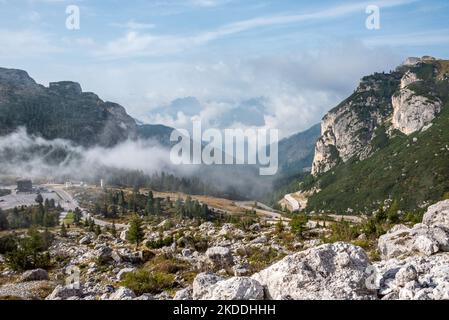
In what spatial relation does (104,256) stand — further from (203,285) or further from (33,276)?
(203,285)

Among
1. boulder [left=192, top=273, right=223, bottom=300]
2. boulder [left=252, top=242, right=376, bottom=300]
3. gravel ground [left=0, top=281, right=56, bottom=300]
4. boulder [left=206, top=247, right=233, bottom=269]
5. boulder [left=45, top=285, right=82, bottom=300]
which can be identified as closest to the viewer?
boulder [left=252, top=242, right=376, bottom=300]

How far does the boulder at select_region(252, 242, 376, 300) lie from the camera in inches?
585

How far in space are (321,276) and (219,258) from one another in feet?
81.4

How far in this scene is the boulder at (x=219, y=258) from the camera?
125 feet

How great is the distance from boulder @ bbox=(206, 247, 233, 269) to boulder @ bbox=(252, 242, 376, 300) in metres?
22.1

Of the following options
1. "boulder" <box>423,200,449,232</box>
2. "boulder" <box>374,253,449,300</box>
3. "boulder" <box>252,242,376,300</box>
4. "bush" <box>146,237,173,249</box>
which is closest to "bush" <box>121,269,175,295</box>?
"boulder" <box>252,242,376,300</box>

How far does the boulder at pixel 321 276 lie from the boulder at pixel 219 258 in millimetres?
22088

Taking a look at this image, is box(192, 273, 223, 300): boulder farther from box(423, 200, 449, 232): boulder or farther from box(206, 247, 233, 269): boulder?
box(423, 200, 449, 232): boulder

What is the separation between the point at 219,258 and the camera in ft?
129

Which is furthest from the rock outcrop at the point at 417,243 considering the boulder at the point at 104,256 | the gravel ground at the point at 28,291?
the boulder at the point at 104,256

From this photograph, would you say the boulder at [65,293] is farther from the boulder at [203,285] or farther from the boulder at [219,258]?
the boulder at [219,258]
